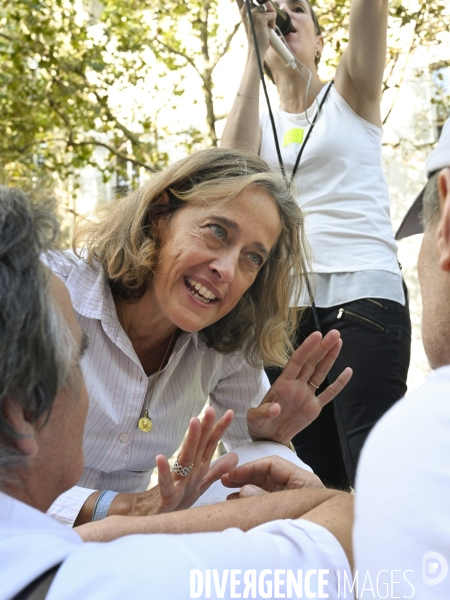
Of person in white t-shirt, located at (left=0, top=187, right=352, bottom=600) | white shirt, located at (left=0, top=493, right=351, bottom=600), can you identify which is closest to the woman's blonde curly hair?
person in white t-shirt, located at (left=0, top=187, right=352, bottom=600)

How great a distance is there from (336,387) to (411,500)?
1.59 metres

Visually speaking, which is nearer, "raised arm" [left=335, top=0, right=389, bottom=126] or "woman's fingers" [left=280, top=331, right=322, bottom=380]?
"woman's fingers" [left=280, top=331, right=322, bottom=380]

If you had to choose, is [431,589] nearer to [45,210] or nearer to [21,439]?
[21,439]

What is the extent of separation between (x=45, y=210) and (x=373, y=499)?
698 millimetres

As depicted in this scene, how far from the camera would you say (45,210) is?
1252mm

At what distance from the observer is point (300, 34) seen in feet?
11.3

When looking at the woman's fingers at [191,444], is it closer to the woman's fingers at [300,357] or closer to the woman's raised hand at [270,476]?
the woman's raised hand at [270,476]

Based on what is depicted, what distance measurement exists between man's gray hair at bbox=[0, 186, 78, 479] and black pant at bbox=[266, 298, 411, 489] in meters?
1.81

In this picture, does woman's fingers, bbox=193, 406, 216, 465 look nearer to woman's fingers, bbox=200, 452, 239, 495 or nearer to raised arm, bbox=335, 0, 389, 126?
woman's fingers, bbox=200, 452, 239, 495

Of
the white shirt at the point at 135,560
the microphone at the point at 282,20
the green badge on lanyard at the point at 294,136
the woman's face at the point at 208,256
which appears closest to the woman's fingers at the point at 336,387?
the woman's face at the point at 208,256

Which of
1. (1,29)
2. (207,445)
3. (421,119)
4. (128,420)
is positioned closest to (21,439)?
(207,445)

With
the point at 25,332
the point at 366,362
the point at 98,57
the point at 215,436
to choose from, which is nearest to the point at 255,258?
the point at 366,362

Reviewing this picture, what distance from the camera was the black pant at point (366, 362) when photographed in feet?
9.09

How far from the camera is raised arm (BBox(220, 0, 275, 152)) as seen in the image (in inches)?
127
